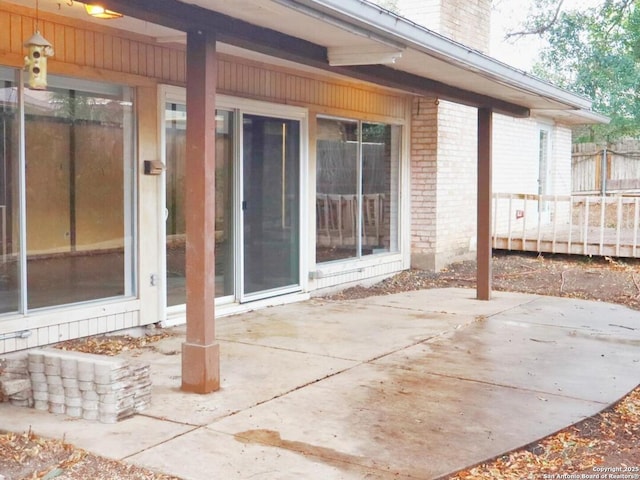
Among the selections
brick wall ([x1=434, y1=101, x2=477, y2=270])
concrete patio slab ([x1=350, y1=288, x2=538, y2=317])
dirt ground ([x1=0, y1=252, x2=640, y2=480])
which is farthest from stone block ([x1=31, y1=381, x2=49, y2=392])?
brick wall ([x1=434, y1=101, x2=477, y2=270])

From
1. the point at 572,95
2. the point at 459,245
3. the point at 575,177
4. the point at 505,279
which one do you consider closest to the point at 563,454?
the point at 572,95

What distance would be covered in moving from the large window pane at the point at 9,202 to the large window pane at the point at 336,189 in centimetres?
429

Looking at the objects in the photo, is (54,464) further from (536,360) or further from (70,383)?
(536,360)

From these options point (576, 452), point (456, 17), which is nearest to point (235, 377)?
point (576, 452)

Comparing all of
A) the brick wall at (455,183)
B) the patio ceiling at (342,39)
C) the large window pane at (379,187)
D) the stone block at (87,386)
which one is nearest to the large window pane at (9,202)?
the patio ceiling at (342,39)

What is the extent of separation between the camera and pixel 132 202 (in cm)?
677

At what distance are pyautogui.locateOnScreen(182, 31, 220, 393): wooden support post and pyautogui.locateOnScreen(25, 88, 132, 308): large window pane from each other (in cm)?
161

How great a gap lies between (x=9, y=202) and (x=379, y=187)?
20.0 feet

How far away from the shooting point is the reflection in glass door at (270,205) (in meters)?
8.20

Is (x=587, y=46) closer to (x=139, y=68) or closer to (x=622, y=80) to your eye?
(x=622, y=80)

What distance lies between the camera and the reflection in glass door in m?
8.20

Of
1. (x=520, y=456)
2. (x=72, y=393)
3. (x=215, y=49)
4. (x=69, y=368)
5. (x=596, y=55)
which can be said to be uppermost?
(x=596, y=55)

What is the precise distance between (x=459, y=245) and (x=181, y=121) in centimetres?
614

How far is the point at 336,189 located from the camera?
980 cm
